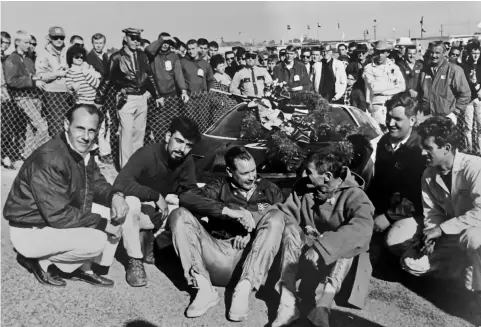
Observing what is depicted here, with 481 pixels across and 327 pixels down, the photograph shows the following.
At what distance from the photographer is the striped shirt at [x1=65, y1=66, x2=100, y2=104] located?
5.30m

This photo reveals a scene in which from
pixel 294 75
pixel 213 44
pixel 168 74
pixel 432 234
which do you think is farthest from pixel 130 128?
pixel 432 234

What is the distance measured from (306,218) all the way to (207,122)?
1.89m

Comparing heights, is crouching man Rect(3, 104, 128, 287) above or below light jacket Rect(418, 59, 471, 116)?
below

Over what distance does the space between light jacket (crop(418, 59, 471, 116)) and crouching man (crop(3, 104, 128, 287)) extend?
295 cm

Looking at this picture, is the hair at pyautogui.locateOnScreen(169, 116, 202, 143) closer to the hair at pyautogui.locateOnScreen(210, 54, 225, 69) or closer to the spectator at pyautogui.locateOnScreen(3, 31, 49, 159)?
the hair at pyautogui.locateOnScreen(210, 54, 225, 69)

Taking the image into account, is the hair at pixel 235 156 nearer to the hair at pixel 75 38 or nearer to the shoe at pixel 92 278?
the shoe at pixel 92 278

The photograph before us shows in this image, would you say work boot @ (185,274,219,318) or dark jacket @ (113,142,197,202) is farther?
dark jacket @ (113,142,197,202)

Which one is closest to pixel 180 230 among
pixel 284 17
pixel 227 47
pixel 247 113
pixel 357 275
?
pixel 357 275

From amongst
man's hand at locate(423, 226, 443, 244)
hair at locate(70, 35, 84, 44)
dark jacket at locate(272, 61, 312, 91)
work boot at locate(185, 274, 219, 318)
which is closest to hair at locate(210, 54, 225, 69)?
dark jacket at locate(272, 61, 312, 91)

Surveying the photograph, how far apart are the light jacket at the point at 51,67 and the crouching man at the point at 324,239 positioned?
9.83 ft

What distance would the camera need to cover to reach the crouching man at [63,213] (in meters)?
3.64

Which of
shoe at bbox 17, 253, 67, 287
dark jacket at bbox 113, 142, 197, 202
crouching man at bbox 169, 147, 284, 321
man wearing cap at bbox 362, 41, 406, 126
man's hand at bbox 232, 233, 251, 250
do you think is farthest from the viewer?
man wearing cap at bbox 362, 41, 406, 126

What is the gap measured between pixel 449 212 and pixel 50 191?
300 cm

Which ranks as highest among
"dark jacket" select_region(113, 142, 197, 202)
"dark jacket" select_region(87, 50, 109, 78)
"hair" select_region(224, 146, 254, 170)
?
"dark jacket" select_region(87, 50, 109, 78)
